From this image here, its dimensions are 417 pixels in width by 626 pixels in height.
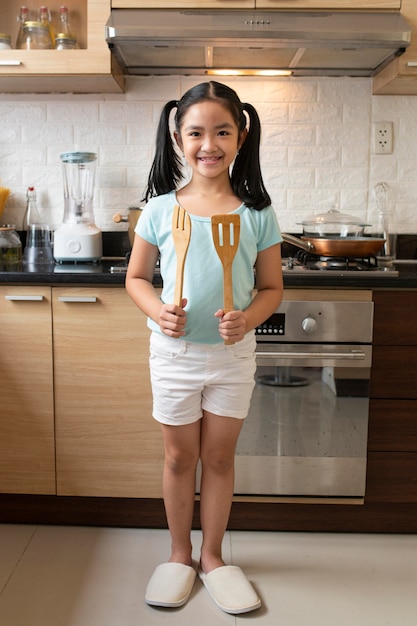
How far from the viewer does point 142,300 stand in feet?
5.40

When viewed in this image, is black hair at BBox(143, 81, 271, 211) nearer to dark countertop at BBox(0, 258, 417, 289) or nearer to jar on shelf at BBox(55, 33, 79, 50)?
dark countertop at BBox(0, 258, 417, 289)

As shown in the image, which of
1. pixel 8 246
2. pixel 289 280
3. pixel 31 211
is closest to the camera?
pixel 289 280

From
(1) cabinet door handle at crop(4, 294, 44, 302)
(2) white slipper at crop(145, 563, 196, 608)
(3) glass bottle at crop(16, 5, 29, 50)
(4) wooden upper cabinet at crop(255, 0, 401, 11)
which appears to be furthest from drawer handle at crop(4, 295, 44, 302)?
(4) wooden upper cabinet at crop(255, 0, 401, 11)

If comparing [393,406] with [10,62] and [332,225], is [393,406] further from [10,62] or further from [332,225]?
[10,62]

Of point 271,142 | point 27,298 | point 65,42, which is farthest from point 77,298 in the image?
point 271,142

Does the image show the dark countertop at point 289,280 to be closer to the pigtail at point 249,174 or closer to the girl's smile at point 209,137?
the pigtail at point 249,174

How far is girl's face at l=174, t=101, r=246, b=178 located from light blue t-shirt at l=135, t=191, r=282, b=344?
0.38 feet

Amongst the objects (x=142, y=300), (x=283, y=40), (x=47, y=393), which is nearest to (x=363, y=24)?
(x=283, y=40)

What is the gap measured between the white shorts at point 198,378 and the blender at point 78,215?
0.71m

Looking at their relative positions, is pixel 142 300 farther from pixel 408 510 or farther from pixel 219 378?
pixel 408 510

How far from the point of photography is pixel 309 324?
2027mm

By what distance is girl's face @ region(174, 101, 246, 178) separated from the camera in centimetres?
153

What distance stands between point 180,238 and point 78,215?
1.04 meters

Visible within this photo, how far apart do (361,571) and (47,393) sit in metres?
1.00
